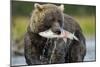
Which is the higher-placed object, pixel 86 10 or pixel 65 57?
pixel 86 10

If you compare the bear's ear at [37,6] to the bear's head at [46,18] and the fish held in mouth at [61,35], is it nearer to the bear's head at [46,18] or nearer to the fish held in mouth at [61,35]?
the bear's head at [46,18]

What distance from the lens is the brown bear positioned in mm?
2773

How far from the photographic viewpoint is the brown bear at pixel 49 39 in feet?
9.10

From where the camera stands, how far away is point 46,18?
2.81 metres

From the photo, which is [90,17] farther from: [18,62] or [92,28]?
[18,62]

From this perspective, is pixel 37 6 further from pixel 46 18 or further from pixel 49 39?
pixel 49 39

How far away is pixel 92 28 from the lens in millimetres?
3139

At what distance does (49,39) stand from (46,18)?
0.98ft

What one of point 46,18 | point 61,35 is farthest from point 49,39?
point 46,18

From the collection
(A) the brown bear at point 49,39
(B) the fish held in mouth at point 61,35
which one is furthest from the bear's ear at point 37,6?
(B) the fish held in mouth at point 61,35

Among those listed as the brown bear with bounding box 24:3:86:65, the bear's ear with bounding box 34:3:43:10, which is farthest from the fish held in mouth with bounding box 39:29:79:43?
the bear's ear with bounding box 34:3:43:10

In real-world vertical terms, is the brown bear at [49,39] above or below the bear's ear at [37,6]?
below
